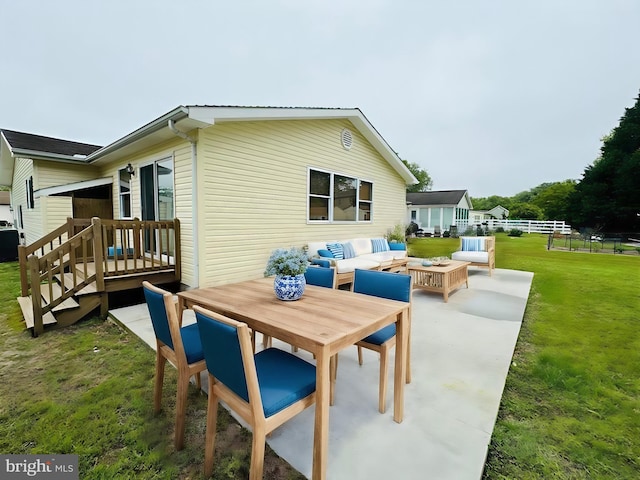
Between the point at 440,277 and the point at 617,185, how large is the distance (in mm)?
22719

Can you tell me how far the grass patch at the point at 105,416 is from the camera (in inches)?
67.2

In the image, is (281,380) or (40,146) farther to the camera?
(40,146)

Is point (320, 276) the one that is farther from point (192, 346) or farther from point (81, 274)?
point (81, 274)

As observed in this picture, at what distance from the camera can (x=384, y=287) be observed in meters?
2.80

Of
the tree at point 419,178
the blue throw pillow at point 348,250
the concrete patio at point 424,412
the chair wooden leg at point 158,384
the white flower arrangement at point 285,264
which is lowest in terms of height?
the concrete patio at point 424,412

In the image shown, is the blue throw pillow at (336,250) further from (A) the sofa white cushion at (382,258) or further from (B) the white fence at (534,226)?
(B) the white fence at (534,226)

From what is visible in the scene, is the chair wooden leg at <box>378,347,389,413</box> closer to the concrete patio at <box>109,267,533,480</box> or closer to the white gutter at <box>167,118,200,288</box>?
the concrete patio at <box>109,267,533,480</box>

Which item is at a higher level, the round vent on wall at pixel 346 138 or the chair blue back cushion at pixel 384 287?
the round vent on wall at pixel 346 138

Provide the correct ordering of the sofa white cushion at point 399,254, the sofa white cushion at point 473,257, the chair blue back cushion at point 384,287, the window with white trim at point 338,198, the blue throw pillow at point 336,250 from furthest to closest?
the sofa white cushion at point 399,254, the sofa white cushion at point 473,257, the window with white trim at point 338,198, the blue throw pillow at point 336,250, the chair blue back cushion at point 384,287

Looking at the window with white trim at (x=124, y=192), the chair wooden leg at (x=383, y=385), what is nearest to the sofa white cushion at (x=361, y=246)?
the chair wooden leg at (x=383, y=385)

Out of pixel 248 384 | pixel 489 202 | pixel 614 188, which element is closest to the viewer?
pixel 248 384

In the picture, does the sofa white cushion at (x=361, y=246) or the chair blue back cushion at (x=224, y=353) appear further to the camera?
the sofa white cushion at (x=361, y=246)

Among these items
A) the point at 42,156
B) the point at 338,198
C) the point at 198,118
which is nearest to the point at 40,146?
the point at 42,156

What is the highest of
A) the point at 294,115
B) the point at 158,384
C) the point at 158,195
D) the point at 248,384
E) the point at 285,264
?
the point at 294,115
